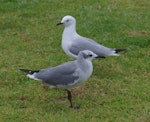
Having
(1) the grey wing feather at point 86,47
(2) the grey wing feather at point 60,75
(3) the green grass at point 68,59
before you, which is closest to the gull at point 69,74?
(2) the grey wing feather at point 60,75

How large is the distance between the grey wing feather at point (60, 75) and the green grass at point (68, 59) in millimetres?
382

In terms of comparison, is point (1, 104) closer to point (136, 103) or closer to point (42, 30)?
point (136, 103)

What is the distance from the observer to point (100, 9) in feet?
41.3

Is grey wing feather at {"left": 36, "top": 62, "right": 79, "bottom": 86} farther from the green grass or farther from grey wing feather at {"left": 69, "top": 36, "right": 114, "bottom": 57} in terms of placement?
grey wing feather at {"left": 69, "top": 36, "right": 114, "bottom": 57}

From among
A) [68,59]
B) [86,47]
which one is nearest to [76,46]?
[86,47]

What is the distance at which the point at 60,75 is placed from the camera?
264 inches

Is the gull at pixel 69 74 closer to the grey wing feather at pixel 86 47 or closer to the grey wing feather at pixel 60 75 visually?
the grey wing feather at pixel 60 75

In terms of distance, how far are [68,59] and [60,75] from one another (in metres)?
2.35

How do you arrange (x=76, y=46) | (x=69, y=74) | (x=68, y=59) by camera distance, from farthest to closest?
(x=68, y=59), (x=76, y=46), (x=69, y=74)

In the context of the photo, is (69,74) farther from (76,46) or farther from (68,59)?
(68,59)

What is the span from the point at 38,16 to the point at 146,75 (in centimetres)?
442

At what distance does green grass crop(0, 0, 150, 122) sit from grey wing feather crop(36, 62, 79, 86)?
38cm

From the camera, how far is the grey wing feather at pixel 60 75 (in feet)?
21.8

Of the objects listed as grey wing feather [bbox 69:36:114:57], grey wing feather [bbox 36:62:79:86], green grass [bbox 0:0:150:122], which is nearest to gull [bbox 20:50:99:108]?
grey wing feather [bbox 36:62:79:86]
